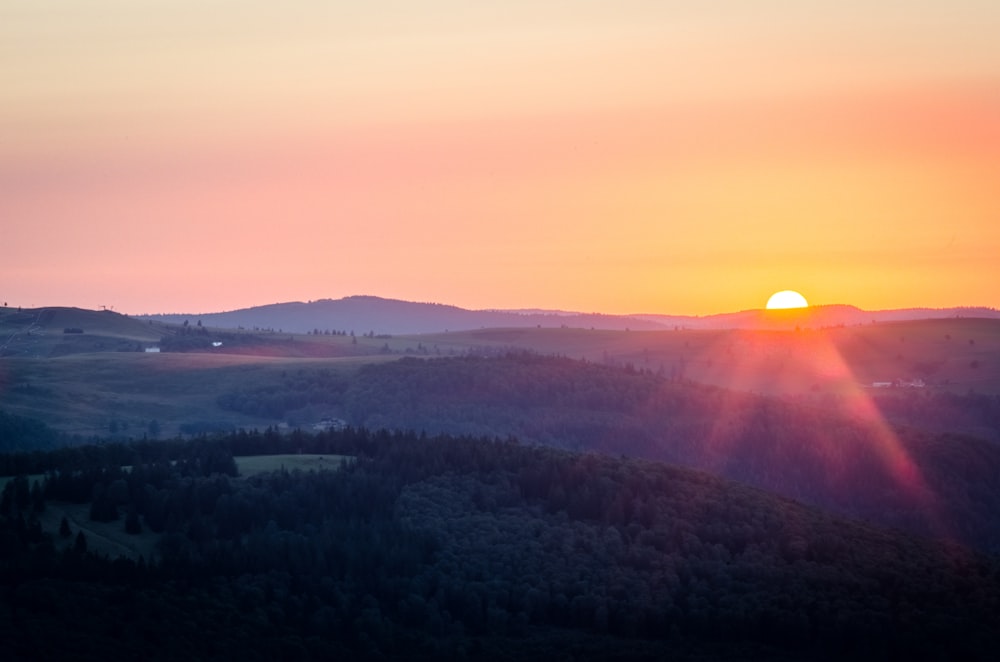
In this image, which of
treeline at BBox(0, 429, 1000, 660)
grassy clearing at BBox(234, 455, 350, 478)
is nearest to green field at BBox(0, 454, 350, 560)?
treeline at BBox(0, 429, 1000, 660)

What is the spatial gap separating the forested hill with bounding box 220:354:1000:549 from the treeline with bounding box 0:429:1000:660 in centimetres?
4616

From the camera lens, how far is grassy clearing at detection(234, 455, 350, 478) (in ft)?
290

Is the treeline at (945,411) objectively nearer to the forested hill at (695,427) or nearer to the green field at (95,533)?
the forested hill at (695,427)

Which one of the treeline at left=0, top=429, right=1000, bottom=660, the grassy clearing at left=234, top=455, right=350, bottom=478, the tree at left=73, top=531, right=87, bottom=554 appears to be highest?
the grassy clearing at left=234, top=455, right=350, bottom=478

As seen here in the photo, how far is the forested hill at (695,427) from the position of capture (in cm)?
14250

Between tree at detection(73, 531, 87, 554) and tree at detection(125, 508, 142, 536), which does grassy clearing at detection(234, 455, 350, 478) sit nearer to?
tree at detection(125, 508, 142, 536)

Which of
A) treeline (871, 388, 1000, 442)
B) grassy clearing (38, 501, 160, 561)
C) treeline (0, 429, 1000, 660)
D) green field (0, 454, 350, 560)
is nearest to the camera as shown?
treeline (0, 429, 1000, 660)

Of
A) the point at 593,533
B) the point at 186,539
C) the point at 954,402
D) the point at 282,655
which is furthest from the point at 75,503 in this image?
the point at 954,402

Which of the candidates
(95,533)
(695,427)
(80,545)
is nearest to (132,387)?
(695,427)

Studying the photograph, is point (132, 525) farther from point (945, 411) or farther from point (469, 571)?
point (945, 411)

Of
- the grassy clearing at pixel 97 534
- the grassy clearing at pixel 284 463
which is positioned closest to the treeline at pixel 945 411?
the grassy clearing at pixel 284 463

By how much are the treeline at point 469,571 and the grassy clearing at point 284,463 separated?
1571 mm

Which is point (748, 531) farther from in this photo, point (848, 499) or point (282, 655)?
point (848, 499)

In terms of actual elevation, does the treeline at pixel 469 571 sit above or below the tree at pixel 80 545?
below
